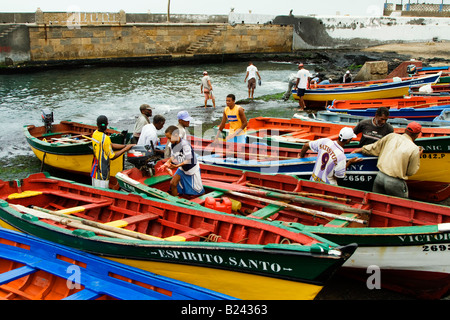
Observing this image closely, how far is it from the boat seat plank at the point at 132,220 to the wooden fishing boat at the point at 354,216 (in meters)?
0.46

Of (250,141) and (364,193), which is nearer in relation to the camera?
(364,193)

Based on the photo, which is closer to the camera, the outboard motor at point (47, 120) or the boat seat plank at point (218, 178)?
the boat seat plank at point (218, 178)

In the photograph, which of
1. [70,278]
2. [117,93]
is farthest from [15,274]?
[117,93]

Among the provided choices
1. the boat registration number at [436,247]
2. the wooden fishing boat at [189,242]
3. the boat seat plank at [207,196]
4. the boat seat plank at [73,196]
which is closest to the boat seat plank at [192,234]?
the wooden fishing boat at [189,242]

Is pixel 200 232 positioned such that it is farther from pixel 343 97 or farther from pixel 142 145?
pixel 343 97

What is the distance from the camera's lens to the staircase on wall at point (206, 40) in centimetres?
4078

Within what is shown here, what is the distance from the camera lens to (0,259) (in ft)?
21.8

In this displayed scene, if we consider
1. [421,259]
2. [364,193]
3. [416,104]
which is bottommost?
[421,259]

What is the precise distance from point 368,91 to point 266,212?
41.0 feet

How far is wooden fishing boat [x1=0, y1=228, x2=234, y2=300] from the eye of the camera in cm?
535

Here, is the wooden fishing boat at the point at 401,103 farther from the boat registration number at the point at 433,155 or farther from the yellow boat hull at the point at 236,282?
the yellow boat hull at the point at 236,282

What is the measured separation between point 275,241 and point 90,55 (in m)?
33.8
